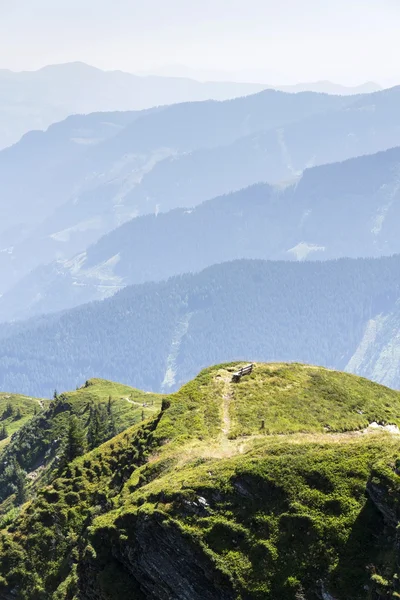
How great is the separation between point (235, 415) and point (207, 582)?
26846mm

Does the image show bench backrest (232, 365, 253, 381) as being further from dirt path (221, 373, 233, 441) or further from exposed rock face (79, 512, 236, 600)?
exposed rock face (79, 512, 236, 600)

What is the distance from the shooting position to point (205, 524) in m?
44.2

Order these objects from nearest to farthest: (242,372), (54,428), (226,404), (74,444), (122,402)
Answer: (226,404) < (242,372) < (74,444) < (54,428) < (122,402)

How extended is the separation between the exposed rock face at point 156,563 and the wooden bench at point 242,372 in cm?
3294

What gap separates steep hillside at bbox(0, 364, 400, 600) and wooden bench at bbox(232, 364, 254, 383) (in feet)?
26.8

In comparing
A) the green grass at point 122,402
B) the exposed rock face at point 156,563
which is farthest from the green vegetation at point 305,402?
the green grass at point 122,402

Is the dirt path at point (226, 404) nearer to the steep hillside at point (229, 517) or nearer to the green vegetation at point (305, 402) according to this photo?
the steep hillside at point (229, 517)

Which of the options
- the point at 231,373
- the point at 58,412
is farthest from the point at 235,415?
the point at 58,412

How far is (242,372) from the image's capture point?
81.4 meters

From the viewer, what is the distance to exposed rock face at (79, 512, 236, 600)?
1656 inches

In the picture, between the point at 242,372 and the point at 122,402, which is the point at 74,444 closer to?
the point at 242,372

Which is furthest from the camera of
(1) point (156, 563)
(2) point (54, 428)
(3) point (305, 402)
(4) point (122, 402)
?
(4) point (122, 402)

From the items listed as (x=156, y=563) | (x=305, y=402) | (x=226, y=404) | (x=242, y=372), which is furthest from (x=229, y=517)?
(x=242, y=372)

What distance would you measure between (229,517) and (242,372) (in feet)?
124
